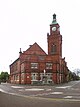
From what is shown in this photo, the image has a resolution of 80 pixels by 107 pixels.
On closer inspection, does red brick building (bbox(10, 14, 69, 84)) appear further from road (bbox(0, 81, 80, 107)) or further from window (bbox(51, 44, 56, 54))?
road (bbox(0, 81, 80, 107))

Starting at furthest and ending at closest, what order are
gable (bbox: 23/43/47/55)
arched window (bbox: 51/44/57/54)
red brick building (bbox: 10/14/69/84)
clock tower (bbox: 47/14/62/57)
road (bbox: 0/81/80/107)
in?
1. gable (bbox: 23/43/47/55)
2. arched window (bbox: 51/44/57/54)
3. clock tower (bbox: 47/14/62/57)
4. red brick building (bbox: 10/14/69/84)
5. road (bbox: 0/81/80/107)

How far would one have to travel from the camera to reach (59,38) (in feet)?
274

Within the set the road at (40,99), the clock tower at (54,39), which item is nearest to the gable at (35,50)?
the clock tower at (54,39)

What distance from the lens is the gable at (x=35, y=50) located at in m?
85.7

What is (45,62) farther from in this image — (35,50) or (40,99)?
(40,99)

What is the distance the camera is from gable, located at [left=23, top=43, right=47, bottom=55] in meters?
85.7

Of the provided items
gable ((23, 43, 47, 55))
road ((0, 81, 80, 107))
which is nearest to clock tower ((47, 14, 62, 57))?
gable ((23, 43, 47, 55))

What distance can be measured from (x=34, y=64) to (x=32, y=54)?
5.84 meters

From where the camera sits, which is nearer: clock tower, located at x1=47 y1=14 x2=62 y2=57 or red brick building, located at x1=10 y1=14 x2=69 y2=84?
red brick building, located at x1=10 y1=14 x2=69 y2=84

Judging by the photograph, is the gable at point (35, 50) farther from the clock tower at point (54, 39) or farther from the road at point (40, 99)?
the road at point (40, 99)

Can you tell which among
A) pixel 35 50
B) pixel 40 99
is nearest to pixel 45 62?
pixel 35 50

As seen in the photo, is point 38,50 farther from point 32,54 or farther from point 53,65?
point 53,65

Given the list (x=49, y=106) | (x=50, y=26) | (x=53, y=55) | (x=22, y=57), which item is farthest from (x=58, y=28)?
(x=49, y=106)

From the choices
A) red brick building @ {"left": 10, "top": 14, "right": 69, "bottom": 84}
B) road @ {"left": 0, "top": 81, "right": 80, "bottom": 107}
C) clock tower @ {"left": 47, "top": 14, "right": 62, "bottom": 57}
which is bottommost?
road @ {"left": 0, "top": 81, "right": 80, "bottom": 107}
